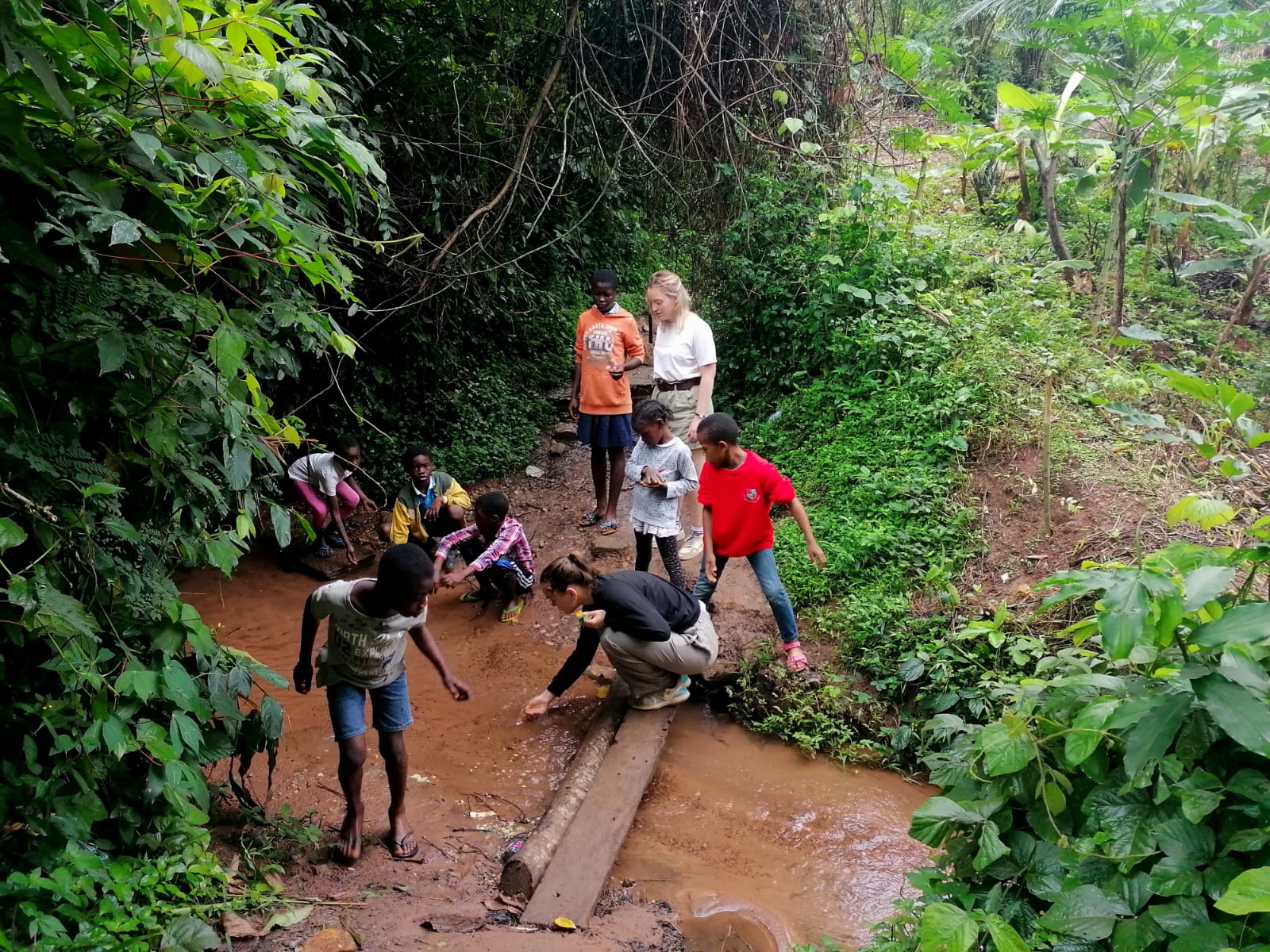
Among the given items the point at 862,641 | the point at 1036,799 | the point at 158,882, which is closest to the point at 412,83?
the point at 862,641

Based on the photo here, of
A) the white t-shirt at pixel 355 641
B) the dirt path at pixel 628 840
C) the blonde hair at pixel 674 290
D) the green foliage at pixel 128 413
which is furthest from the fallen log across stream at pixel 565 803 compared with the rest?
the blonde hair at pixel 674 290

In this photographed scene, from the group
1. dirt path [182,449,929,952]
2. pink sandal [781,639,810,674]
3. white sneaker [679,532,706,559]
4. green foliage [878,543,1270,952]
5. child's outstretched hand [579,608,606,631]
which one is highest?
green foliage [878,543,1270,952]

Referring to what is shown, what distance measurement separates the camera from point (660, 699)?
172 inches

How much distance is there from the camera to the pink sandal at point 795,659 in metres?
4.61

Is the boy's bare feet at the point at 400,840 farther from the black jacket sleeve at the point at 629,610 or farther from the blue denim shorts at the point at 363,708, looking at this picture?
the black jacket sleeve at the point at 629,610

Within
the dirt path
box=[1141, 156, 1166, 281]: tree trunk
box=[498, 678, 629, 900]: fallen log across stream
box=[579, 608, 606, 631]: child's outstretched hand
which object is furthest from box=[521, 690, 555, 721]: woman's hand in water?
box=[1141, 156, 1166, 281]: tree trunk

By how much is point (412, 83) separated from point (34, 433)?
187 inches

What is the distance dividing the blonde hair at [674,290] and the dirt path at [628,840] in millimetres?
1896

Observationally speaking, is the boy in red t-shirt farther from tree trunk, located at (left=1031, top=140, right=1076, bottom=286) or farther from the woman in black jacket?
tree trunk, located at (left=1031, top=140, right=1076, bottom=286)

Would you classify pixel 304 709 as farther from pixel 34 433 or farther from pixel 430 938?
pixel 34 433

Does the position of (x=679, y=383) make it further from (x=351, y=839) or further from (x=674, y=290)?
(x=351, y=839)

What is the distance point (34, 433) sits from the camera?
2.51 meters

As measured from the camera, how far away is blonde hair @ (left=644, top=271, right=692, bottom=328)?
523 centimetres

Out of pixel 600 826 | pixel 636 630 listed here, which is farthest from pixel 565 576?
pixel 600 826
